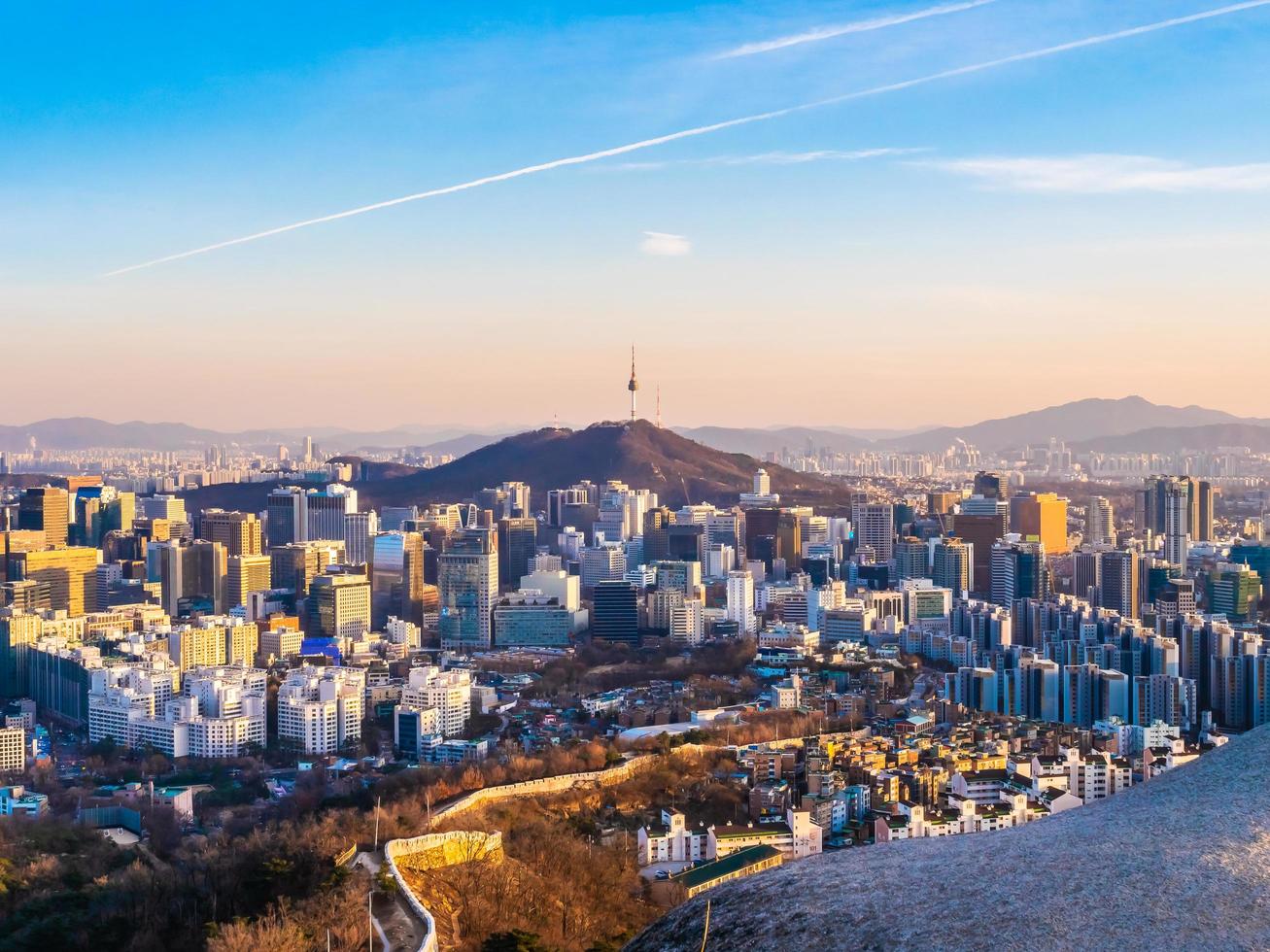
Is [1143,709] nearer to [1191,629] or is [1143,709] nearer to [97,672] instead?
[1191,629]

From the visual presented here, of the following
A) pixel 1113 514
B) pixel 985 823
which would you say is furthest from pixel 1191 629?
pixel 1113 514

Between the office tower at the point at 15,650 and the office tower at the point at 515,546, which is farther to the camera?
the office tower at the point at 515,546

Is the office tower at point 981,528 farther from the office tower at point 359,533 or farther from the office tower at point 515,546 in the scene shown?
the office tower at point 359,533

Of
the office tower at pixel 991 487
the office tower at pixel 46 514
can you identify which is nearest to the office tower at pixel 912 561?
the office tower at pixel 991 487

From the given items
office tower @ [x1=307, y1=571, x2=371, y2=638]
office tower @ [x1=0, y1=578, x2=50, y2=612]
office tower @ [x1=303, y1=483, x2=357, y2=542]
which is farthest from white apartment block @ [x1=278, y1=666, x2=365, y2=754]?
office tower @ [x1=303, y1=483, x2=357, y2=542]

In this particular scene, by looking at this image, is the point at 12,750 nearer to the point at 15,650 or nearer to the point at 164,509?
the point at 15,650
